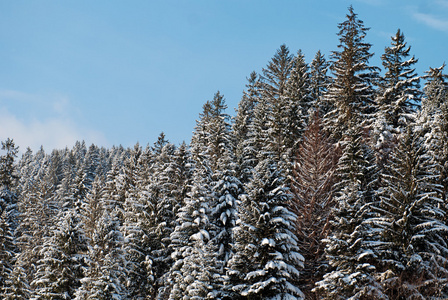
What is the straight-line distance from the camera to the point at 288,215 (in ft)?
82.3

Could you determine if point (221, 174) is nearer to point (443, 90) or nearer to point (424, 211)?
point (424, 211)

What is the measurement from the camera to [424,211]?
73.1 feet

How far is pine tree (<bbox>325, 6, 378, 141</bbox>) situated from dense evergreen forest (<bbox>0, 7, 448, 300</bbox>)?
151 millimetres

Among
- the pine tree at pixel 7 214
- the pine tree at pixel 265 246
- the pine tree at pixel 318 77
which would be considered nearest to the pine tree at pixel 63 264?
the pine tree at pixel 7 214

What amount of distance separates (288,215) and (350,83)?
67.9ft

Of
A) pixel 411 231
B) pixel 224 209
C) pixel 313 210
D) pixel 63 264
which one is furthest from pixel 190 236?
pixel 411 231

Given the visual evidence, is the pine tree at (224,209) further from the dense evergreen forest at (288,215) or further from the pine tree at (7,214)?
the pine tree at (7,214)

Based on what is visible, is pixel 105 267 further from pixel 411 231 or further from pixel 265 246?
pixel 411 231

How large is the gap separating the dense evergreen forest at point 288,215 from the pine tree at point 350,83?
151 mm

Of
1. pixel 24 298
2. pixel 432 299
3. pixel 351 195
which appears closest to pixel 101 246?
pixel 24 298

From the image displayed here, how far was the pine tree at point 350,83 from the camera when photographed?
38188 millimetres

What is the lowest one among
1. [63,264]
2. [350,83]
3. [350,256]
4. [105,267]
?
[350,256]

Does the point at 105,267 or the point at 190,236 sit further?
the point at 190,236

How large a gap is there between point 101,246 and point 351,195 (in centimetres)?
2128
